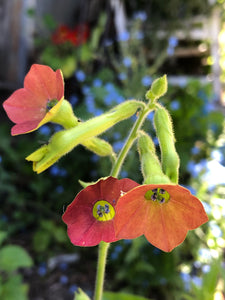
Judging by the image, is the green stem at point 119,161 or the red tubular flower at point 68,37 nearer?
the green stem at point 119,161

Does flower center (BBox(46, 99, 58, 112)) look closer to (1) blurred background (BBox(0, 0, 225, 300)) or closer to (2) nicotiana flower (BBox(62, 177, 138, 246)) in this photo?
(2) nicotiana flower (BBox(62, 177, 138, 246))

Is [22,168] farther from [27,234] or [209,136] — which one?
[209,136]

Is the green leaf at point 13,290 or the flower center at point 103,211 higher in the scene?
the flower center at point 103,211

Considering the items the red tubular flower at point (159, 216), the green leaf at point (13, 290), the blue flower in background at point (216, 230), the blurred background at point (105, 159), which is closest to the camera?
the red tubular flower at point (159, 216)

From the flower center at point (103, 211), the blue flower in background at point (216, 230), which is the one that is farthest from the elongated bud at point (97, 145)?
the blue flower in background at point (216, 230)

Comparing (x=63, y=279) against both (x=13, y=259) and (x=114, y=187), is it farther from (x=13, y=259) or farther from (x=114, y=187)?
(x=114, y=187)

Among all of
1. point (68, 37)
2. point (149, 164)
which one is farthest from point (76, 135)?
point (68, 37)

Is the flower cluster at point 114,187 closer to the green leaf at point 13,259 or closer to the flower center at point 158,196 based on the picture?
the flower center at point 158,196
